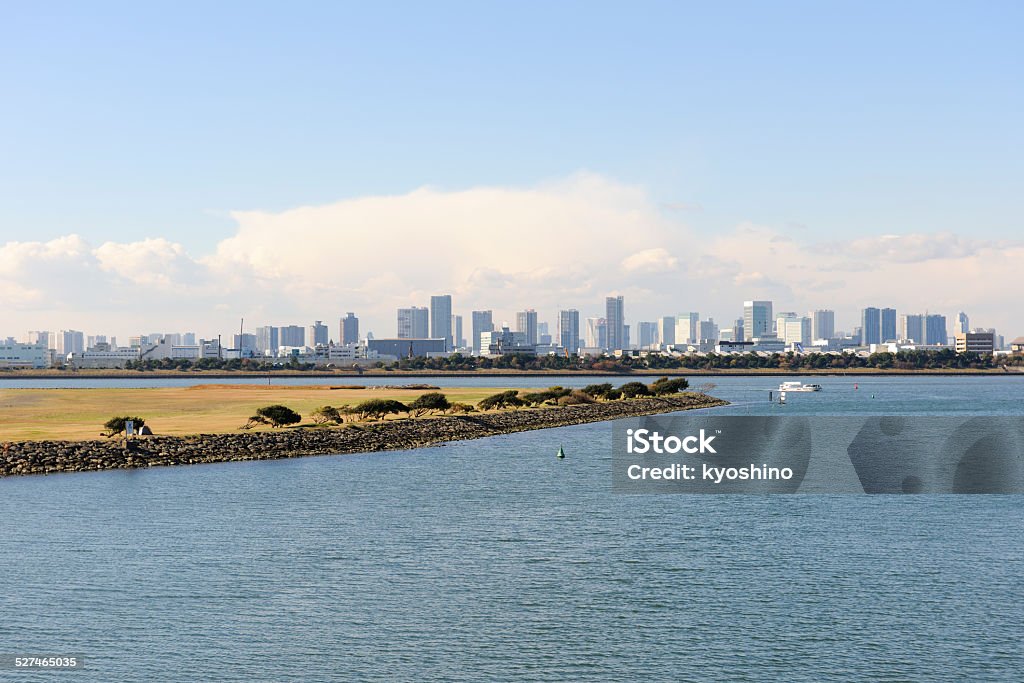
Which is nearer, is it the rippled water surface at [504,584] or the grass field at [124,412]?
the rippled water surface at [504,584]

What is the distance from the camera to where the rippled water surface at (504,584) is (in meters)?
29.4

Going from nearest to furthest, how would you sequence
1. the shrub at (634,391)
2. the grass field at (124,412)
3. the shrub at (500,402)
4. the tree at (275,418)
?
1. the grass field at (124,412)
2. the tree at (275,418)
3. the shrub at (500,402)
4. the shrub at (634,391)

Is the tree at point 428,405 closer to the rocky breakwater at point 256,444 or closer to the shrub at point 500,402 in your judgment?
the rocky breakwater at point 256,444

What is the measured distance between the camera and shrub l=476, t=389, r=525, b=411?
133 meters

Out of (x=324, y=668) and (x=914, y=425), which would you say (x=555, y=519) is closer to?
(x=324, y=668)

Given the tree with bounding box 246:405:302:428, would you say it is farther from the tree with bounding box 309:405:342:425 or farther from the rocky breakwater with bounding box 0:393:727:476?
the rocky breakwater with bounding box 0:393:727:476

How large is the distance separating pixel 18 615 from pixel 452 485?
3411cm

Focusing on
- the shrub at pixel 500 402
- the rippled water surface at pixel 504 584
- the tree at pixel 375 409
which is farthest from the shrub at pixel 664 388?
the rippled water surface at pixel 504 584

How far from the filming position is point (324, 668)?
28.6m

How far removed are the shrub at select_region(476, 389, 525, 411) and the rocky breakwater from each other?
8.58 metres

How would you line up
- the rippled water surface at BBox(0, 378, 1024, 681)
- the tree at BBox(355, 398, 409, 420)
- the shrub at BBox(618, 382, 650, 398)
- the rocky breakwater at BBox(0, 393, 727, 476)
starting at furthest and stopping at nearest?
the shrub at BBox(618, 382, 650, 398) < the tree at BBox(355, 398, 409, 420) < the rocky breakwater at BBox(0, 393, 727, 476) < the rippled water surface at BBox(0, 378, 1024, 681)

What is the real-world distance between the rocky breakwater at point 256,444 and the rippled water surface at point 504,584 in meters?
8.92

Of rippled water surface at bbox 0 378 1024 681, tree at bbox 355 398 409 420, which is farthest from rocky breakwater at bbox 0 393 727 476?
rippled water surface at bbox 0 378 1024 681

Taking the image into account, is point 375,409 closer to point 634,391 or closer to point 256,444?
point 256,444
